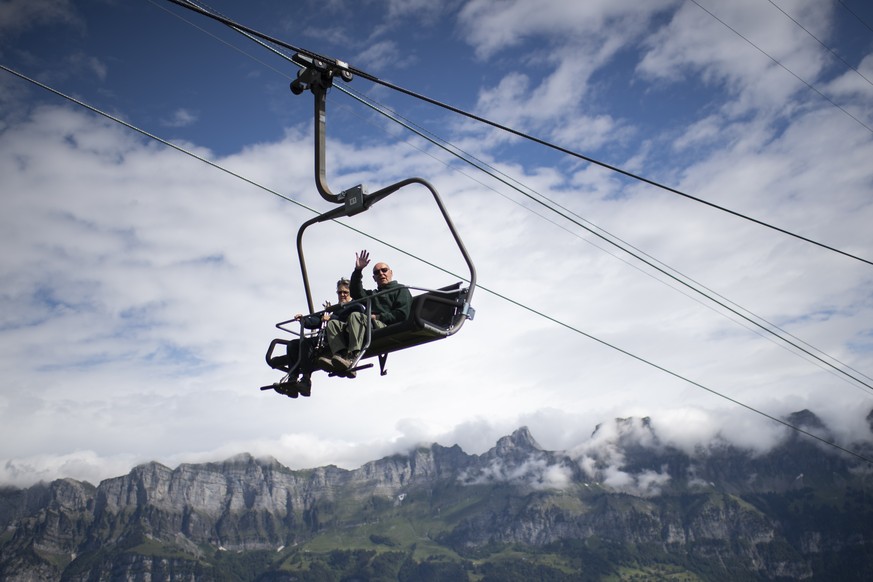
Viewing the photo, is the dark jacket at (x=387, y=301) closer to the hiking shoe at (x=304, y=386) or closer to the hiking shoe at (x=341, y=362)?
the hiking shoe at (x=341, y=362)

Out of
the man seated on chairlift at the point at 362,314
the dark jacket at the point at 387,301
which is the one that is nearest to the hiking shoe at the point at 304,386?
the man seated on chairlift at the point at 362,314

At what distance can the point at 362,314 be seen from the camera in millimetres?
11078

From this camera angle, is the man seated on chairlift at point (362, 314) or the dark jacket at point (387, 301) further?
the dark jacket at point (387, 301)

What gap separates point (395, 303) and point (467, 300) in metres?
1.45

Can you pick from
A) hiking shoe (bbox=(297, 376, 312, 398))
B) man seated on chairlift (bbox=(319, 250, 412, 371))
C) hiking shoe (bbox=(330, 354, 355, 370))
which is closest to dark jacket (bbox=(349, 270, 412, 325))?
man seated on chairlift (bbox=(319, 250, 412, 371))

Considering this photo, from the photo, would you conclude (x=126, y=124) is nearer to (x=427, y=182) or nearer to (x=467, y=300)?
(x=427, y=182)

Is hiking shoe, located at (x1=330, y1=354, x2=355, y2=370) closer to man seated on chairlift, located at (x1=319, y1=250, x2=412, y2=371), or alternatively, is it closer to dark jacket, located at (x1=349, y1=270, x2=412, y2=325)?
man seated on chairlift, located at (x1=319, y1=250, x2=412, y2=371)

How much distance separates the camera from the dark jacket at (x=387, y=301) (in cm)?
1144

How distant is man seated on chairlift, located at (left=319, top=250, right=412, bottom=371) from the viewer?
11.0 metres

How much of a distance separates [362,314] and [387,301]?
0.63 metres

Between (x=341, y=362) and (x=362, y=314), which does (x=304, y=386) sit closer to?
(x=341, y=362)

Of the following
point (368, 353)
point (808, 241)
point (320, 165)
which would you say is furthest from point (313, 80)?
point (808, 241)

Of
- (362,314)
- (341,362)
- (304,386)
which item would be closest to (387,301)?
(362,314)

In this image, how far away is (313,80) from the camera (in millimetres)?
10172
